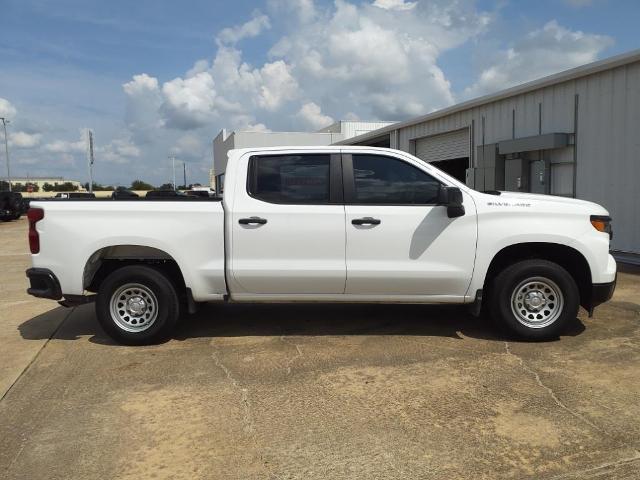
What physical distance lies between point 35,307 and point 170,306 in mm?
3322

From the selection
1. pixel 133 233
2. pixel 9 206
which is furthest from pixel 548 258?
pixel 9 206

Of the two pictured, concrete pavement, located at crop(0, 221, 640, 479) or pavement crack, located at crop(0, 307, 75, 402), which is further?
pavement crack, located at crop(0, 307, 75, 402)

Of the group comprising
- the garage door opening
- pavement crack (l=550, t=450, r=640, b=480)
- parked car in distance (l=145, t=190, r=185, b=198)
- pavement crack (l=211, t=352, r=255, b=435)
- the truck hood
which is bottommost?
pavement crack (l=550, t=450, r=640, b=480)

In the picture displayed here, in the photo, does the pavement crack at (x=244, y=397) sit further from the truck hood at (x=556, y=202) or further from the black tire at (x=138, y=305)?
the truck hood at (x=556, y=202)

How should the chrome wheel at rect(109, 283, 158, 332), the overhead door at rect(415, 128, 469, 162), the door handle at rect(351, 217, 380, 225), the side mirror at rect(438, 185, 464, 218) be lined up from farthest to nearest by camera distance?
the overhead door at rect(415, 128, 469, 162) < the chrome wheel at rect(109, 283, 158, 332) < the door handle at rect(351, 217, 380, 225) < the side mirror at rect(438, 185, 464, 218)

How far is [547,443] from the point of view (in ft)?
11.6

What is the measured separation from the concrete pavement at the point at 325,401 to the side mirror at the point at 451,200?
51.7 inches

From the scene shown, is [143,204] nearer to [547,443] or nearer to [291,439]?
[291,439]

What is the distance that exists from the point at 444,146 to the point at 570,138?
673cm

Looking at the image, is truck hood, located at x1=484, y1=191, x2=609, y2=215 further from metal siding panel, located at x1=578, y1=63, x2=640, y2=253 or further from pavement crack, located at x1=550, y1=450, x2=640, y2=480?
metal siding panel, located at x1=578, y1=63, x2=640, y2=253

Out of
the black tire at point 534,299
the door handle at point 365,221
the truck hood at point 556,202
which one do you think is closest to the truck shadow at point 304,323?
the black tire at point 534,299

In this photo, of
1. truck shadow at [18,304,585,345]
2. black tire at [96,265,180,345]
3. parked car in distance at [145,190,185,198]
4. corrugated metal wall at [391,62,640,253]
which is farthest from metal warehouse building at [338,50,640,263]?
black tire at [96,265,180,345]

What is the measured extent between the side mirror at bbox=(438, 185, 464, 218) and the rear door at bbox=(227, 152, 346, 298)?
957mm

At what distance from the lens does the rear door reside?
5.38 m
